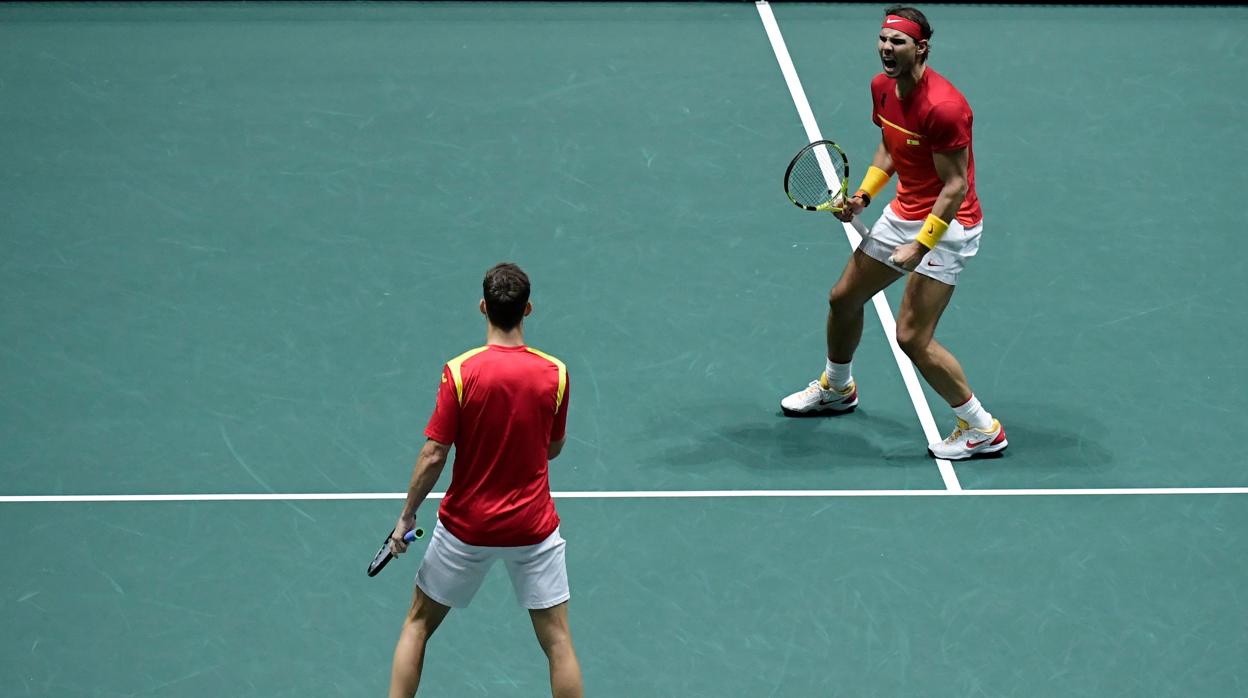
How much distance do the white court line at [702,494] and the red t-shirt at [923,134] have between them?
47.1 inches

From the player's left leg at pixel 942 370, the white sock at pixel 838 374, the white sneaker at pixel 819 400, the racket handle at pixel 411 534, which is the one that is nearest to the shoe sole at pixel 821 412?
the white sneaker at pixel 819 400

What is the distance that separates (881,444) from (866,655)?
5.10ft

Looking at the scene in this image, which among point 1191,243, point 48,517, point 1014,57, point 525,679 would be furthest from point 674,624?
point 1014,57

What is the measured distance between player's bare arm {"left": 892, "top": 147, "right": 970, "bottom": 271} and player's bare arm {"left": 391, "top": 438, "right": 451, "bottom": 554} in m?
2.56

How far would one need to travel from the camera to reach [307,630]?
6.60 meters

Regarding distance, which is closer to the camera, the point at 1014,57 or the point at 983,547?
the point at 983,547

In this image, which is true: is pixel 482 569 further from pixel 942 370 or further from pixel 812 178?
pixel 812 178

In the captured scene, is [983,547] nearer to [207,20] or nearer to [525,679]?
[525,679]

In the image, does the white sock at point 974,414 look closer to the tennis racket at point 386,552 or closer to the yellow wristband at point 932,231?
the yellow wristband at point 932,231

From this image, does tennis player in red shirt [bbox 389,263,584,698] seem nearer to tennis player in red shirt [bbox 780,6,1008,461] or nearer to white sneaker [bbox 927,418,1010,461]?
tennis player in red shirt [bbox 780,6,1008,461]

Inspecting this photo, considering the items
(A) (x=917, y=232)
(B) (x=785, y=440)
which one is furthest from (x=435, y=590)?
(A) (x=917, y=232)

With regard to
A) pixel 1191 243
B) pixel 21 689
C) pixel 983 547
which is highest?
pixel 1191 243

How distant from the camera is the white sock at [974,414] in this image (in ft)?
24.8

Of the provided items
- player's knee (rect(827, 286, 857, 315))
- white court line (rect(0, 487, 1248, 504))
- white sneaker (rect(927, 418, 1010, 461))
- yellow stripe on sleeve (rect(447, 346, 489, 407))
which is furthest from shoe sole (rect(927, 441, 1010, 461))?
yellow stripe on sleeve (rect(447, 346, 489, 407))
